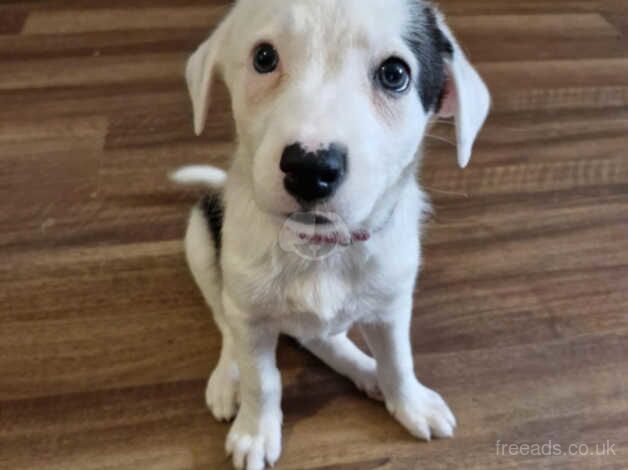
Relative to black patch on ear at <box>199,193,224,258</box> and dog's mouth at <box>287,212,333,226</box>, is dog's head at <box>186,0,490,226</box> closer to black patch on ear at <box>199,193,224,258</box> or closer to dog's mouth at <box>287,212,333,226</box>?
dog's mouth at <box>287,212,333,226</box>

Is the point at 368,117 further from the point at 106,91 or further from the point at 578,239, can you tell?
the point at 106,91

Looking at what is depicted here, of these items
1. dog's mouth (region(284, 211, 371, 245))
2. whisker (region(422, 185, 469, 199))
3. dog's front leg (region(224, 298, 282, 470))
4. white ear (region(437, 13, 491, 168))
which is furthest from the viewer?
whisker (region(422, 185, 469, 199))

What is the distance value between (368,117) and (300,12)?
0.57 ft

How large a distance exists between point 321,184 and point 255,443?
75 cm

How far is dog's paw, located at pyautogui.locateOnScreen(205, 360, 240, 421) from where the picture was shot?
4.60 ft

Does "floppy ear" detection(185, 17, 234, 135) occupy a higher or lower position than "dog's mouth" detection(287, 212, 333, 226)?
higher

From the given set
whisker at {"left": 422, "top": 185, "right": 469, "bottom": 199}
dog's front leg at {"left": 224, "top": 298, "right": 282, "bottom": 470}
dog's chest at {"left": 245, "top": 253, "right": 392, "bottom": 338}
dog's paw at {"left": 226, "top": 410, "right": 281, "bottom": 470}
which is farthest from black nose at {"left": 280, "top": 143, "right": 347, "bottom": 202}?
whisker at {"left": 422, "top": 185, "right": 469, "bottom": 199}

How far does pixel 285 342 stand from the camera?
5.19 ft

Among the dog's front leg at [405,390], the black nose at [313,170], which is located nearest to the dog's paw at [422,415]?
the dog's front leg at [405,390]

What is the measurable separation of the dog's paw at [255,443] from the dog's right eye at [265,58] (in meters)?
0.77

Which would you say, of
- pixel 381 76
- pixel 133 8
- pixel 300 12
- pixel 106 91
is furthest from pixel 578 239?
pixel 133 8

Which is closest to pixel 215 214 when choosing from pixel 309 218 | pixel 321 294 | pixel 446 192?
pixel 321 294

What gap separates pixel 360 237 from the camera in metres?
1.05

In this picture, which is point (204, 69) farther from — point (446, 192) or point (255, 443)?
point (446, 192)
